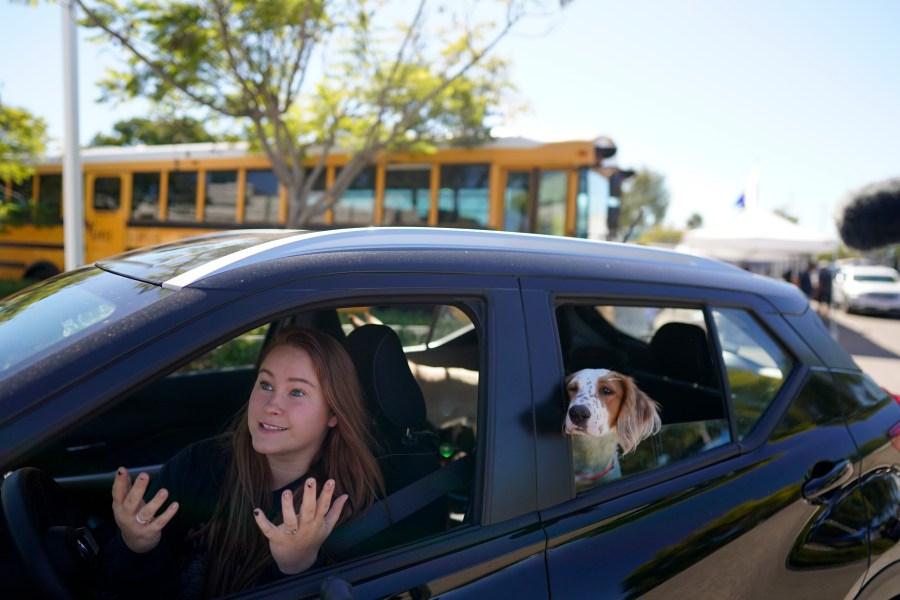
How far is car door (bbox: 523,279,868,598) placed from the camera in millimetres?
1400

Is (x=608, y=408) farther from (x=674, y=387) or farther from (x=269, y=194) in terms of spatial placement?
(x=269, y=194)

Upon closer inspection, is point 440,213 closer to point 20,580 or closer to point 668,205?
point 20,580

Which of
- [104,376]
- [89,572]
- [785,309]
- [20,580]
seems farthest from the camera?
[785,309]

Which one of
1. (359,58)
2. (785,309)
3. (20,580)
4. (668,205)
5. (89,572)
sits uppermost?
(359,58)

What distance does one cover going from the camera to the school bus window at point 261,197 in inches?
368

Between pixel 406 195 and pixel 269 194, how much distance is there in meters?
2.24

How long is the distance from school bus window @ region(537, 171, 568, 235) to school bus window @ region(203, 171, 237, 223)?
4.57m

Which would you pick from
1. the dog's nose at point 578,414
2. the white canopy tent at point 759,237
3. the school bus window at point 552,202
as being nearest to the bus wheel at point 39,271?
the school bus window at point 552,202

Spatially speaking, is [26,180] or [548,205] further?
[26,180]

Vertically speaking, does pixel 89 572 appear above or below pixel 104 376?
below

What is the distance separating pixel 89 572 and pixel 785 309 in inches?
83.7

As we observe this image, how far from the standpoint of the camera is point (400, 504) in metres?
1.54

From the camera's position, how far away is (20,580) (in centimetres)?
118

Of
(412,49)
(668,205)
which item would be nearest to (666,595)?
(412,49)
